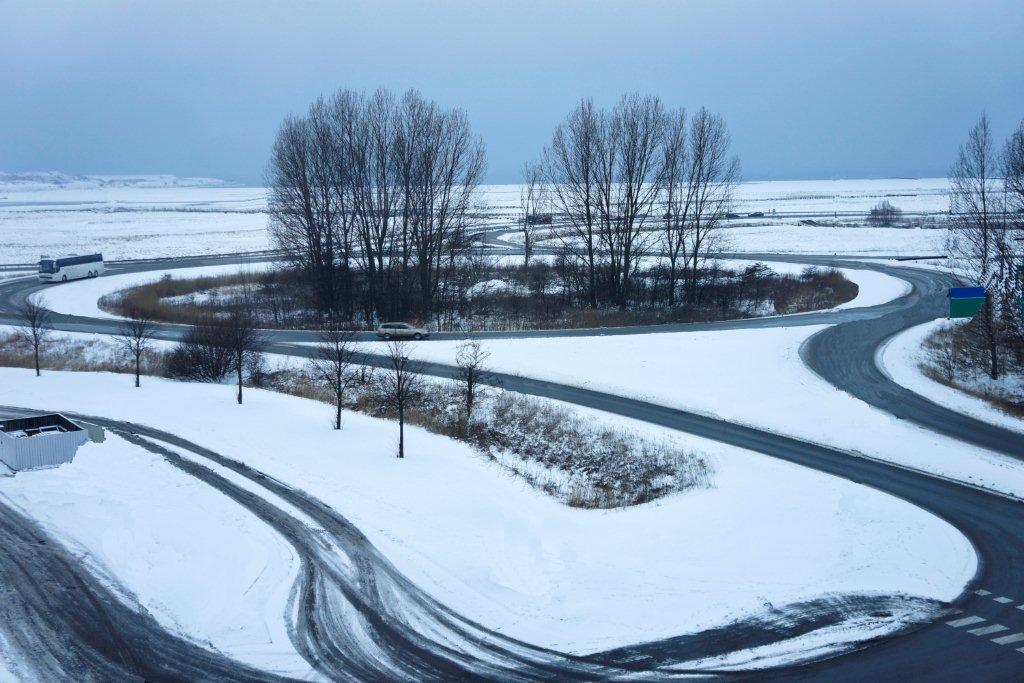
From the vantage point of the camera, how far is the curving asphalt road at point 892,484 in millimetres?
11383

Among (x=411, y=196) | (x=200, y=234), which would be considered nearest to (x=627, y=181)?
(x=411, y=196)

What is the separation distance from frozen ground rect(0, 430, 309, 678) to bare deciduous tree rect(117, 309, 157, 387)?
11776mm

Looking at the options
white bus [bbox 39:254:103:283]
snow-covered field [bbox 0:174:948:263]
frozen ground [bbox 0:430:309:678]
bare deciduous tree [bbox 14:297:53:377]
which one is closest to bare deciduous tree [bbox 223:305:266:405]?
bare deciduous tree [bbox 14:297:53:377]

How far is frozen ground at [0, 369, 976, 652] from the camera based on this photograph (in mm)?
13422

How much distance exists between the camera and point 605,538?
54.1ft

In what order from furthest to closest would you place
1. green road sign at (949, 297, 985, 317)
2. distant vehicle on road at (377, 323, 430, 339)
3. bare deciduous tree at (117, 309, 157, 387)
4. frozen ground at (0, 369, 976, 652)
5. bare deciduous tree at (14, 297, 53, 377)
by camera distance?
distant vehicle on road at (377, 323, 430, 339) → green road sign at (949, 297, 985, 317) → bare deciduous tree at (14, 297, 53, 377) → bare deciduous tree at (117, 309, 157, 387) → frozen ground at (0, 369, 976, 652)

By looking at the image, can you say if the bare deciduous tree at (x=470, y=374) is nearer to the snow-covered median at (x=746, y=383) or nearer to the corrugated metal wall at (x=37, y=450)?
the snow-covered median at (x=746, y=383)

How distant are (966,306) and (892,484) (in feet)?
78.2

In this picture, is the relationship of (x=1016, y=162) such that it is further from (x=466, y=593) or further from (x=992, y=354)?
(x=466, y=593)

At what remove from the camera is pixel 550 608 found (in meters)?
13.3

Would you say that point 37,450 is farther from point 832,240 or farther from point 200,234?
point 200,234

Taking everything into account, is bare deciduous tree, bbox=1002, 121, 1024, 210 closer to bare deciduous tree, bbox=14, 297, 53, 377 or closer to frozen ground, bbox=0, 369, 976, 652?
frozen ground, bbox=0, 369, 976, 652

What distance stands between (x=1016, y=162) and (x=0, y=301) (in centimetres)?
6177

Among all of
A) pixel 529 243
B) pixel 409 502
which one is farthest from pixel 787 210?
pixel 409 502
